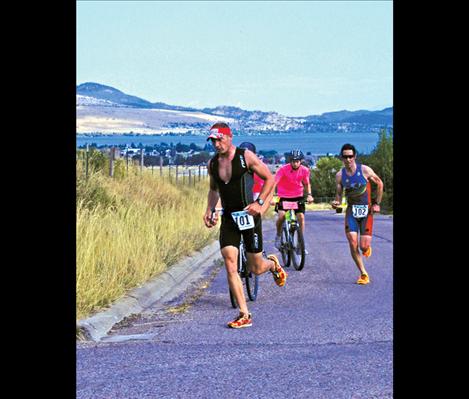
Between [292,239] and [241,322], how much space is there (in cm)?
645

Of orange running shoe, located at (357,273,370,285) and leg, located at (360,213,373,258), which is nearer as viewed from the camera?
leg, located at (360,213,373,258)

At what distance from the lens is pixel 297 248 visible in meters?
17.3

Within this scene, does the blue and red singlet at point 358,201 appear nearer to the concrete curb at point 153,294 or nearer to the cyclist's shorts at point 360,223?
the cyclist's shorts at point 360,223

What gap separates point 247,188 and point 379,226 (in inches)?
908

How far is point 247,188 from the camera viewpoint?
421 inches

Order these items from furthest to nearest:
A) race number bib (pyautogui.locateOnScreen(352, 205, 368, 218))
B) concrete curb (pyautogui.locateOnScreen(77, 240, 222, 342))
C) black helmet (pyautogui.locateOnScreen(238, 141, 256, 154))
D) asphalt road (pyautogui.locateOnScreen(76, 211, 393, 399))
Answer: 1. race number bib (pyautogui.locateOnScreen(352, 205, 368, 218))
2. black helmet (pyautogui.locateOnScreen(238, 141, 256, 154))
3. concrete curb (pyautogui.locateOnScreen(77, 240, 222, 342))
4. asphalt road (pyautogui.locateOnScreen(76, 211, 393, 399))

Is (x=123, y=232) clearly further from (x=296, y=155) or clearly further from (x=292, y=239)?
(x=296, y=155)

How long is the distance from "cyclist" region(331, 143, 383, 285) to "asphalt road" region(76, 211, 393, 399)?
711 millimetres

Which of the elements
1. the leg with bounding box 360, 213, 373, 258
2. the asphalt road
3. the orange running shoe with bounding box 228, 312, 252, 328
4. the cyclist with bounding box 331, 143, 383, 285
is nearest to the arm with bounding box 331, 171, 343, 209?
the cyclist with bounding box 331, 143, 383, 285

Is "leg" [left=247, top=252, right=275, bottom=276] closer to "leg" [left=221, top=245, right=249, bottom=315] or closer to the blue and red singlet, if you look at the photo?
"leg" [left=221, top=245, right=249, bottom=315]

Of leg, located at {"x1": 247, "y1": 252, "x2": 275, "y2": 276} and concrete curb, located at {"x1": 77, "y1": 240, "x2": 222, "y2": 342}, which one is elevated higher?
leg, located at {"x1": 247, "y1": 252, "x2": 275, "y2": 276}

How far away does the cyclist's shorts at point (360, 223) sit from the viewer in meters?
15.0

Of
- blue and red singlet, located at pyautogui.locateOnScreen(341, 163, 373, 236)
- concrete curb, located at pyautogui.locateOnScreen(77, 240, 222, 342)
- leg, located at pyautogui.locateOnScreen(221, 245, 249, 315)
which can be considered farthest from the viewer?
blue and red singlet, located at pyautogui.locateOnScreen(341, 163, 373, 236)

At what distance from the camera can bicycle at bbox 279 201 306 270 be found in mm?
16672
